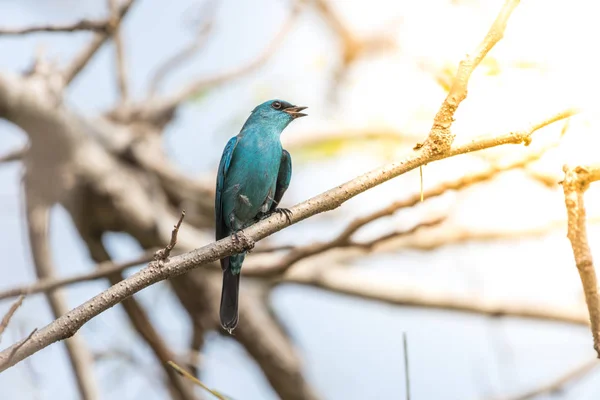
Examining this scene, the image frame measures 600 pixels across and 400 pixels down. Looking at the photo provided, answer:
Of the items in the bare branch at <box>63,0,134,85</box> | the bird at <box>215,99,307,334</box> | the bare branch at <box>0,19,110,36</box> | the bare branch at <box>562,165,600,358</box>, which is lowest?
the bare branch at <box>562,165,600,358</box>

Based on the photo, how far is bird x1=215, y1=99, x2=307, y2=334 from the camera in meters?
4.66

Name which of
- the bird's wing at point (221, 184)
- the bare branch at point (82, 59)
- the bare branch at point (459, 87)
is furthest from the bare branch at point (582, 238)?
the bare branch at point (82, 59)

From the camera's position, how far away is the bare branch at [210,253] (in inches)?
99.7

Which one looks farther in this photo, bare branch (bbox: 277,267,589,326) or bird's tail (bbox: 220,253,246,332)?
bare branch (bbox: 277,267,589,326)

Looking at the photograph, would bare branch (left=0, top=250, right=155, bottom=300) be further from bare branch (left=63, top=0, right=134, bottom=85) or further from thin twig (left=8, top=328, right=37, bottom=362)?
thin twig (left=8, top=328, right=37, bottom=362)

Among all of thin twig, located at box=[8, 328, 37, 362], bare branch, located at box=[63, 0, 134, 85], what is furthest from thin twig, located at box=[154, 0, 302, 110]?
thin twig, located at box=[8, 328, 37, 362]

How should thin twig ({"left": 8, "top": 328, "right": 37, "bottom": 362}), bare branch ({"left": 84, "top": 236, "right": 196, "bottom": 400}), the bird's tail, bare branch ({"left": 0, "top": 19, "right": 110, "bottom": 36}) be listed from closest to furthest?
thin twig ({"left": 8, "top": 328, "right": 37, "bottom": 362})
the bird's tail
bare branch ({"left": 0, "top": 19, "right": 110, "bottom": 36})
bare branch ({"left": 84, "top": 236, "right": 196, "bottom": 400})

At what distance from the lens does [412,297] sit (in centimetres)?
664

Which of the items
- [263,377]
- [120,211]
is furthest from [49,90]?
[263,377]

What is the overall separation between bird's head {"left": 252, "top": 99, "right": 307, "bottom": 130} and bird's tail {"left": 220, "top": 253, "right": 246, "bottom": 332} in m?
1.13

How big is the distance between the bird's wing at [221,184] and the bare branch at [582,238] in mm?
2684

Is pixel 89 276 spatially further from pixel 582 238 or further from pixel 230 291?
pixel 582 238

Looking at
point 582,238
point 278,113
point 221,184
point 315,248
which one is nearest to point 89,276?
point 221,184

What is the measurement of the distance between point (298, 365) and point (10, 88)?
3251mm
